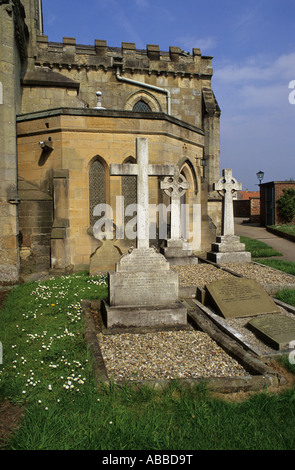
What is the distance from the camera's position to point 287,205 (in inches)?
813

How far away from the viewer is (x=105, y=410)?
3242 mm

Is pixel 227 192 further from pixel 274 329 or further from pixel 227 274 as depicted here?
pixel 274 329

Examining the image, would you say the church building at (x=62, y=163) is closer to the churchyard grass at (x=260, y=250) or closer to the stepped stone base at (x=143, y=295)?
the churchyard grass at (x=260, y=250)

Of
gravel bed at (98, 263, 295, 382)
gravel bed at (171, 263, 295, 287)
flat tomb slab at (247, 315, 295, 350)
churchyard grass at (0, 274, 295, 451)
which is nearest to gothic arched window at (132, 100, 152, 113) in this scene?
gravel bed at (171, 263, 295, 287)

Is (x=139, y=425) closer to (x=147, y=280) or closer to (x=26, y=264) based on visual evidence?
(x=147, y=280)

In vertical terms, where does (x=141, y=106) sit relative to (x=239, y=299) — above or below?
above

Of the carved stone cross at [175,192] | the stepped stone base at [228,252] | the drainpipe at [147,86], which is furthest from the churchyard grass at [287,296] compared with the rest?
the drainpipe at [147,86]

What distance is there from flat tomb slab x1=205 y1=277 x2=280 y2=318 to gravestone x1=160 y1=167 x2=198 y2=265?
155 inches

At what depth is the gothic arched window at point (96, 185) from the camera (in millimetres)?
10582

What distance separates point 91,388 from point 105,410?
0.35m

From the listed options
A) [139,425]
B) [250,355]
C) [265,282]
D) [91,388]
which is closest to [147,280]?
[250,355]

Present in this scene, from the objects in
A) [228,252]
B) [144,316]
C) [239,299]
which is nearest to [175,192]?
[228,252]

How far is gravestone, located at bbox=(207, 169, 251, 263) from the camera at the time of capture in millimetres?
11156

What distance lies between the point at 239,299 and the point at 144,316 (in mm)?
1938
